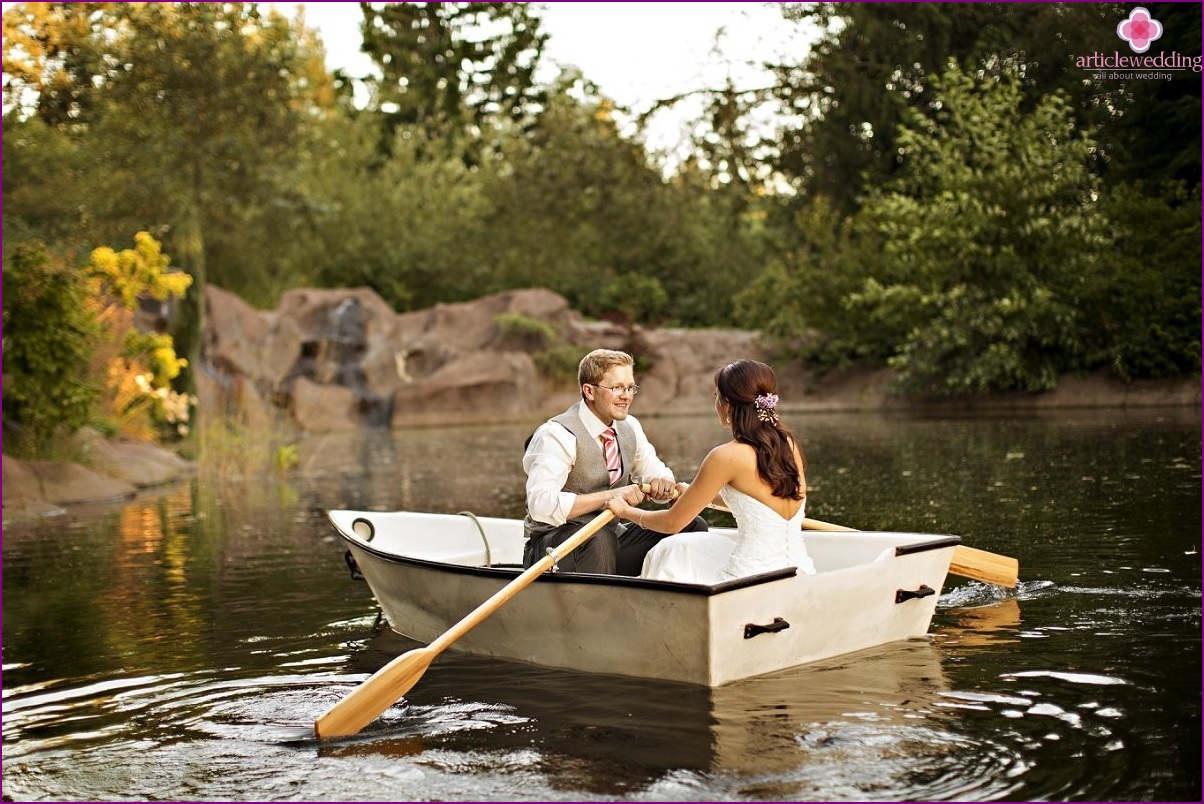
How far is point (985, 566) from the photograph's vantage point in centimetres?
696

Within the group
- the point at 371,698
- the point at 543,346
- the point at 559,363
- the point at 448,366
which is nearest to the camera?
the point at 371,698

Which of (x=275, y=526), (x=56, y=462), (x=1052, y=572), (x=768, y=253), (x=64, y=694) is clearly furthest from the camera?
(x=768, y=253)

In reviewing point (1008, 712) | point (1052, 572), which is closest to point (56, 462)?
point (1052, 572)

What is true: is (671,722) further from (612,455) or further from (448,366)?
(448,366)

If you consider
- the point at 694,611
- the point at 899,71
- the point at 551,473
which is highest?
the point at 899,71

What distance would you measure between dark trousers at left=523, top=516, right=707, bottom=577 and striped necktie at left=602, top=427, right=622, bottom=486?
0.25 meters

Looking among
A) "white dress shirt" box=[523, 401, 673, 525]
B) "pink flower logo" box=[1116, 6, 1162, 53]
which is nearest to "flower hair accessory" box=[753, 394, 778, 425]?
"white dress shirt" box=[523, 401, 673, 525]

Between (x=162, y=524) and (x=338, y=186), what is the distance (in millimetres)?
23321

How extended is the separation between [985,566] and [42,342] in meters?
9.85

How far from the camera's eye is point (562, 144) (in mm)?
32250

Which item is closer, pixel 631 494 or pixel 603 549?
pixel 631 494

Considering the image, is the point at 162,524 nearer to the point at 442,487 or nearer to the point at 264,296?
the point at 442,487

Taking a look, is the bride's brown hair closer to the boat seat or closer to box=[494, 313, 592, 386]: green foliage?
the boat seat

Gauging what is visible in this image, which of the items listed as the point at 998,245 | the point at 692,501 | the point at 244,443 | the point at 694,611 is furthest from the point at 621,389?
the point at 998,245
